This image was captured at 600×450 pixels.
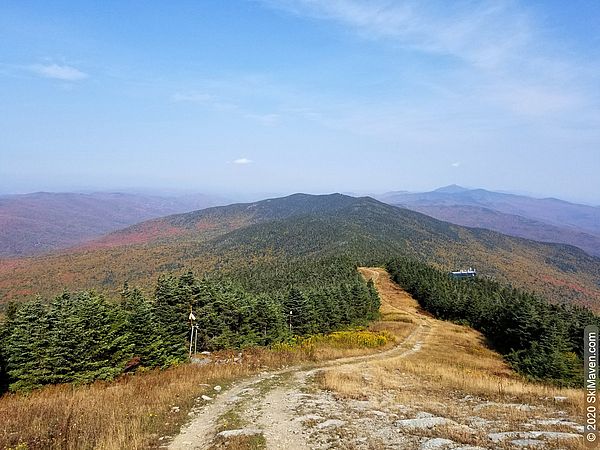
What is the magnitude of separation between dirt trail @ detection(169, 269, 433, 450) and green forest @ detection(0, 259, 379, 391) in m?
8.45

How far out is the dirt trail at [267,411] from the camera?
36.1ft

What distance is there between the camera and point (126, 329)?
24375 mm

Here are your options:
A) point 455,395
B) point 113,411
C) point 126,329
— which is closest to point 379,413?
point 455,395

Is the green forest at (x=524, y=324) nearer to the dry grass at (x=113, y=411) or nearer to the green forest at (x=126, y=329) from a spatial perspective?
the green forest at (x=126, y=329)

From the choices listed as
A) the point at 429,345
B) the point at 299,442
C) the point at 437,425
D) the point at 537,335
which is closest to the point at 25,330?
the point at 299,442

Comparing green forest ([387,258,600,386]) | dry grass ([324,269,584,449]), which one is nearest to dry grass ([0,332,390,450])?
dry grass ([324,269,584,449])

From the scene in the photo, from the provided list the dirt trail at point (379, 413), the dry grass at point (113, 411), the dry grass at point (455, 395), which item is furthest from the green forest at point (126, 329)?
the dry grass at point (455, 395)

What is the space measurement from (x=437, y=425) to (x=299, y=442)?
13.9ft

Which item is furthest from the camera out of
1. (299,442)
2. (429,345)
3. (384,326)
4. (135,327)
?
(384,326)

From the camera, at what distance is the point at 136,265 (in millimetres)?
199875

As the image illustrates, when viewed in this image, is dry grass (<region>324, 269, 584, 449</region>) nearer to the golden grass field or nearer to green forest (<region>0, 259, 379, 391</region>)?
the golden grass field

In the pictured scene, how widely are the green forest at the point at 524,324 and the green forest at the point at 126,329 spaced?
2409 centimetres

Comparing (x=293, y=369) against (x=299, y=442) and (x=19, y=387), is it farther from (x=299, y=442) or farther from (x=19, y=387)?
(x=19, y=387)

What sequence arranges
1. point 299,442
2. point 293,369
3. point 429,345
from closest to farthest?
point 299,442
point 293,369
point 429,345
